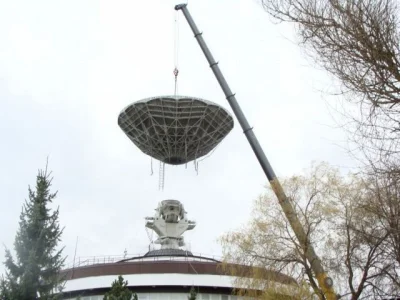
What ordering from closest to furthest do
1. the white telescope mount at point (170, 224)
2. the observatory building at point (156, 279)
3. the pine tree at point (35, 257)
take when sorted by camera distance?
the pine tree at point (35, 257), the observatory building at point (156, 279), the white telescope mount at point (170, 224)

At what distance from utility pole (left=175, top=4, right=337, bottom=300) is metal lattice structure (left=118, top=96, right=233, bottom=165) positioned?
435 inches

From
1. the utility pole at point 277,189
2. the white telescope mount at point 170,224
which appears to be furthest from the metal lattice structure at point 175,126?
the utility pole at point 277,189

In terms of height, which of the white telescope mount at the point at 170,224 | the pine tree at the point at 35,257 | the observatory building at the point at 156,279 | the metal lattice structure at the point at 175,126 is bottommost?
the pine tree at the point at 35,257

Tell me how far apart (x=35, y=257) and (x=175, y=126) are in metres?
20.9

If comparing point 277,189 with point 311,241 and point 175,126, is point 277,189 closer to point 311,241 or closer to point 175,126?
point 311,241

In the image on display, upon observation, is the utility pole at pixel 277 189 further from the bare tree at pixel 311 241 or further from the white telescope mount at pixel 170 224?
the white telescope mount at pixel 170 224

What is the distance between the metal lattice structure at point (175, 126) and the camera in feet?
129

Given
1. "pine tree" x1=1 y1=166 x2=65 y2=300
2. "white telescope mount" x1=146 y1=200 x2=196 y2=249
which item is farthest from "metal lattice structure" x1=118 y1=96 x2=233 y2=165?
"pine tree" x1=1 y1=166 x2=65 y2=300

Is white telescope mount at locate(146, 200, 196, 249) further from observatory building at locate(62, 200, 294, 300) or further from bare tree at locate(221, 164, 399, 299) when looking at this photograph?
bare tree at locate(221, 164, 399, 299)

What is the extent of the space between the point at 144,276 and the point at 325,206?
16.6 meters

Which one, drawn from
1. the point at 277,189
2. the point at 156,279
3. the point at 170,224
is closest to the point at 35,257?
the point at 277,189

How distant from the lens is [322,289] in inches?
792

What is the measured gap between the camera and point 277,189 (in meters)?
21.6

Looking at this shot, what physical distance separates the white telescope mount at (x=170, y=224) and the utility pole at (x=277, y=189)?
19.2m
